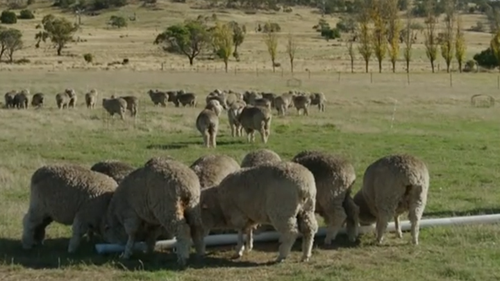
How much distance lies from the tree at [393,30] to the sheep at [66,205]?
77.7m

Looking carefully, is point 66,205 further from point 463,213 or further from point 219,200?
point 463,213

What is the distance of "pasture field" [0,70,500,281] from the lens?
33.7 feet

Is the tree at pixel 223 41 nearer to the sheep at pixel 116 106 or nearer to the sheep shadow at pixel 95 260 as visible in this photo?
the sheep at pixel 116 106

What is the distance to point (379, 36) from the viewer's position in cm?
8794

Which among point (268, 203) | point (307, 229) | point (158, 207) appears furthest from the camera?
point (307, 229)

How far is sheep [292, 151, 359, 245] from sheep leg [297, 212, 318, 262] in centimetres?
116

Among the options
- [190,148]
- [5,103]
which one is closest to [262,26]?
[5,103]

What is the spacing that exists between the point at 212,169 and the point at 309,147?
1183 centimetres

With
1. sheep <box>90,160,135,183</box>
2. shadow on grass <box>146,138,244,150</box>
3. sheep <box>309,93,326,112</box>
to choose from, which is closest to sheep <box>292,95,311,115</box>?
sheep <box>309,93,326,112</box>

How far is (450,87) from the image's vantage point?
198ft

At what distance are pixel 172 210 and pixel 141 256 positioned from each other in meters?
1.04

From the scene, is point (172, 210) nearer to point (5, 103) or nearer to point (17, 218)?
point (17, 218)

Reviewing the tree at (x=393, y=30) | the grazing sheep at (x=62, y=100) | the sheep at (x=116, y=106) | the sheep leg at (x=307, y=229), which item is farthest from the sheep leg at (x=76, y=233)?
the tree at (x=393, y=30)

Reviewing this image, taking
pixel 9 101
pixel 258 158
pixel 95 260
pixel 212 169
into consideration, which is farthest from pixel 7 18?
pixel 95 260
